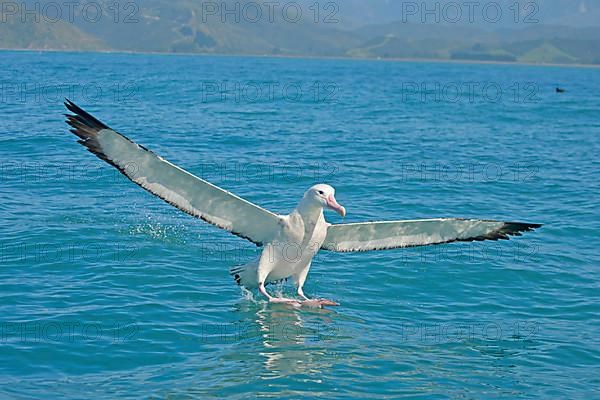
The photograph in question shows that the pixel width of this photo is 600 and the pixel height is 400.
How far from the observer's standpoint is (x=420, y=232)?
11.3 meters

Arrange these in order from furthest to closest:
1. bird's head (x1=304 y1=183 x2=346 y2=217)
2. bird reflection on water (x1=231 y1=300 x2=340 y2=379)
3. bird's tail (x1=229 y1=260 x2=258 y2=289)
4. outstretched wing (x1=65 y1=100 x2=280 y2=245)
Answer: bird's tail (x1=229 y1=260 x2=258 y2=289)
bird's head (x1=304 y1=183 x2=346 y2=217)
outstretched wing (x1=65 y1=100 x2=280 y2=245)
bird reflection on water (x1=231 y1=300 x2=340 y2=379)

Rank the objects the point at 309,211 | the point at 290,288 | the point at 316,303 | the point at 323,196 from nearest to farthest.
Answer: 1. the point at 323,196
2. the point at 309,211
3. the point at 316,303
4. the point at 290,288

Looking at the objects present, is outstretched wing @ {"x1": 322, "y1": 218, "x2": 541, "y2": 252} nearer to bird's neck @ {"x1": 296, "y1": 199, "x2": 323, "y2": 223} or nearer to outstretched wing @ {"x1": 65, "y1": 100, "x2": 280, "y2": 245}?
bird's neck @ {"x1": 296, "y1": 199, "x2": 323, "y2": 223}

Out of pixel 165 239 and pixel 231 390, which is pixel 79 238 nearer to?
pixel 165 239

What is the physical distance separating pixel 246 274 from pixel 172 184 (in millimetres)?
1808

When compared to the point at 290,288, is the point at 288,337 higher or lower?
lower

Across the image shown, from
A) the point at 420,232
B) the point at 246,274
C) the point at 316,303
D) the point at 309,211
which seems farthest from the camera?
the point at 246,274

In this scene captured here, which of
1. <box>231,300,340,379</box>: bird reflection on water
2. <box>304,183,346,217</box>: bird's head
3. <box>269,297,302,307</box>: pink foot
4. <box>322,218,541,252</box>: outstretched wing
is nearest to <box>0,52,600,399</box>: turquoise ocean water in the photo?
<box>231,300,340,379</box>: bird reflection on water

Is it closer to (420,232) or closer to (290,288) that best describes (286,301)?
(290,288)

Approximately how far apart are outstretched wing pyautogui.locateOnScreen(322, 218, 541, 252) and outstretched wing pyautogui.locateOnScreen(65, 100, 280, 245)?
1.08 meters

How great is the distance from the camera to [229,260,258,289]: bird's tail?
1172 cm

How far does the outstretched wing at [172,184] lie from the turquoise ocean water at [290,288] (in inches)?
48.9

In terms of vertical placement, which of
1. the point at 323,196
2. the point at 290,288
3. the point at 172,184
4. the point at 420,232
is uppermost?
the point at 172,184

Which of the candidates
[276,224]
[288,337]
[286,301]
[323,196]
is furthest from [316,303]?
[323,196]
